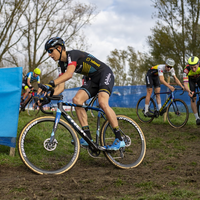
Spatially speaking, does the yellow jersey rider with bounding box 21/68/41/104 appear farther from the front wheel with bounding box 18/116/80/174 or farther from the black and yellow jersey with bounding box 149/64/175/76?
the front wheel with bounding box 18/116/80/174

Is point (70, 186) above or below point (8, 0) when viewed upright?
below

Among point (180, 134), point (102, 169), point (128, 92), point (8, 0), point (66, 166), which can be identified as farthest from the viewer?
point (128, 92)

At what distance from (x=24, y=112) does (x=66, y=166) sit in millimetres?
8620

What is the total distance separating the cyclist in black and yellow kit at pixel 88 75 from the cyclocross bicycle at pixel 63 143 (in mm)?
156

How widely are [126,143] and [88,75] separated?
4.56 ft

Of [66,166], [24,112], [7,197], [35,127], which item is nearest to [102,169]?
[66,166]

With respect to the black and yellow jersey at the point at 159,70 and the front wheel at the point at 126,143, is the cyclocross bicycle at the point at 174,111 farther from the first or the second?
the front wheel at the point at 126,143

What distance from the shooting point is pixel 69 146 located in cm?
530

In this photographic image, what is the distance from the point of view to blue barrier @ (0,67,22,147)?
182 inches

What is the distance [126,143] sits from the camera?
464 cm

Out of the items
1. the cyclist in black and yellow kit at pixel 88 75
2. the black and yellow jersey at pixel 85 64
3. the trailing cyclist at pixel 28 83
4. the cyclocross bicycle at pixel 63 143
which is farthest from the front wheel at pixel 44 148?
the trailing cyclist at pixel 28 83

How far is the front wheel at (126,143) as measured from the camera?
14.6ft

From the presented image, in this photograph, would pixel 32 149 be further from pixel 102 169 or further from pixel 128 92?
pixel 128 92

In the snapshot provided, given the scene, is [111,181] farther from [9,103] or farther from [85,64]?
[9,103]
